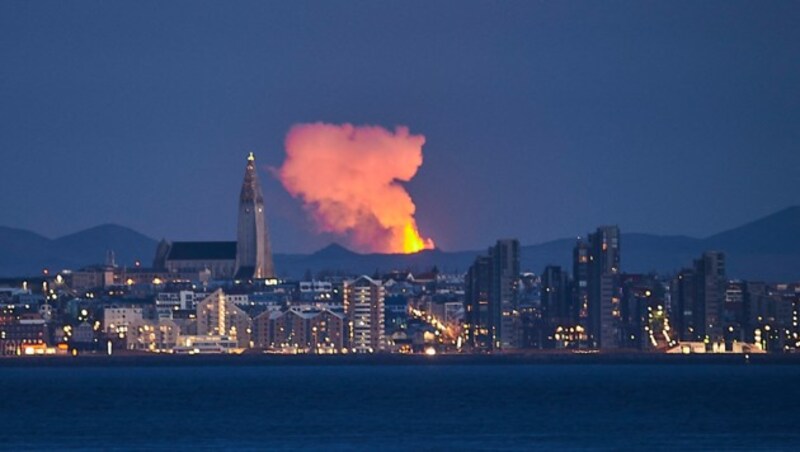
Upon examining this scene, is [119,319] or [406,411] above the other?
[119,319]

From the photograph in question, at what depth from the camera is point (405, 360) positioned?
581 feet

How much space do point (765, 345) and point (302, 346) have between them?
32985 mm

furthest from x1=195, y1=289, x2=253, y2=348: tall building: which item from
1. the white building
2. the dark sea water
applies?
the dark sea water

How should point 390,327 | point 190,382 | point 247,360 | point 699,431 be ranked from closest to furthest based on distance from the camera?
1. point 699,431
2. point 190,382
3. point 247,360
4. point 390,327

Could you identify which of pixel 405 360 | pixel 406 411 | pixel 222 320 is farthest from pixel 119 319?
pixel 406 411

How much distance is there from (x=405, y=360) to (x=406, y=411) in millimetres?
77527

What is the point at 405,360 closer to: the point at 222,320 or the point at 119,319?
the point at 222,320

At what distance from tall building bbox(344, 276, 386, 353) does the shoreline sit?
12.5 feet

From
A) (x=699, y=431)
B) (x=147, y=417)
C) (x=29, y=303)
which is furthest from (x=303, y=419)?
(x=29, y=303)

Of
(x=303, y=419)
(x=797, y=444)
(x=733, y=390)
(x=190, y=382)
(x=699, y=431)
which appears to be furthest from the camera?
(x=190, y=382)

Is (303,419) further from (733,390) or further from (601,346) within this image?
(601,346)

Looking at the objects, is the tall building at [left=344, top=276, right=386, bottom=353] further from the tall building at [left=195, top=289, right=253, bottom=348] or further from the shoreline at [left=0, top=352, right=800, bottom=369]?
the tall building at [left=195, top=289, right=253, bottom=348]

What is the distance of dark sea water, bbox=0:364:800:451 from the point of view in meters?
81.5

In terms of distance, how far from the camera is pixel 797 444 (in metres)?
78.8
